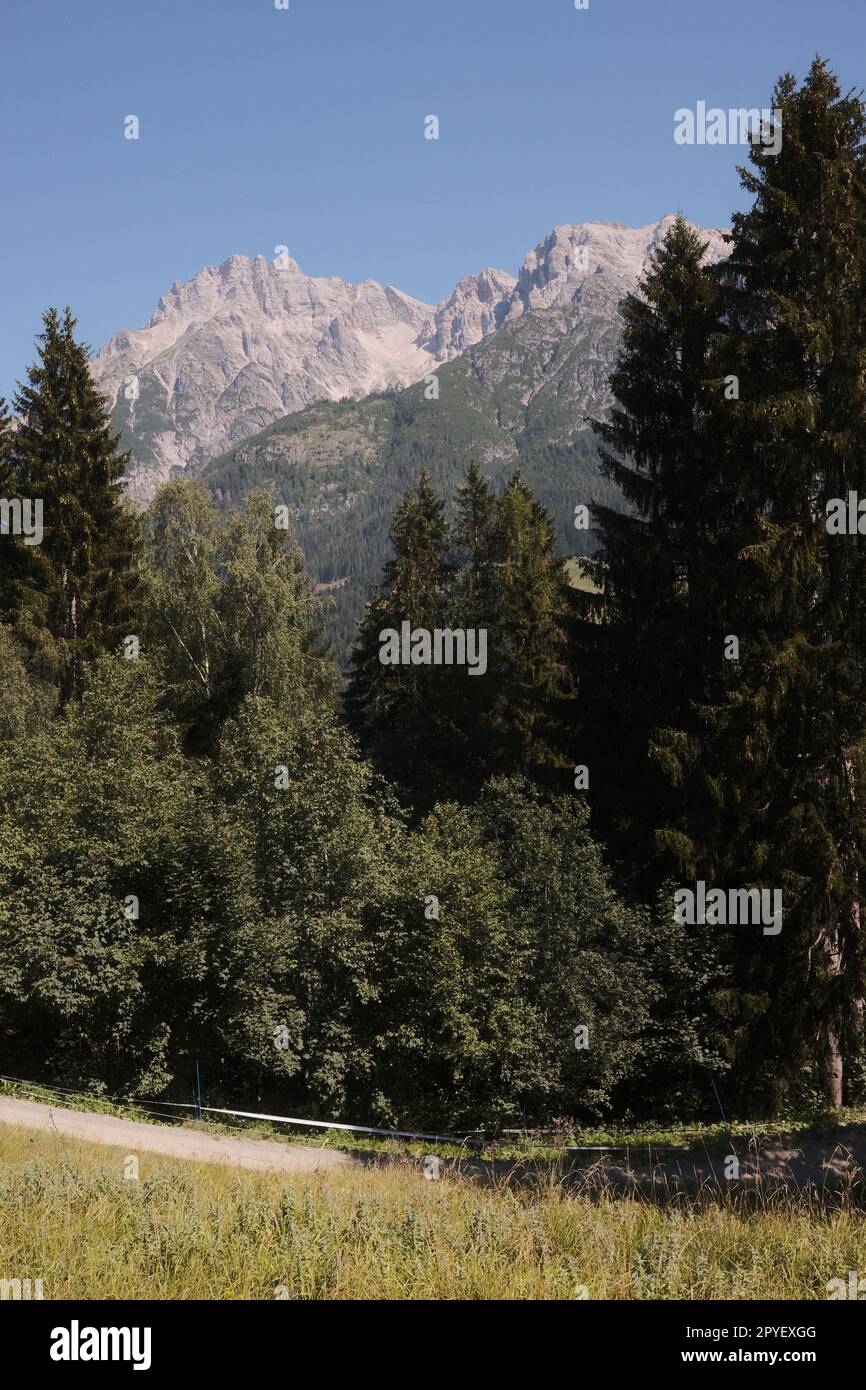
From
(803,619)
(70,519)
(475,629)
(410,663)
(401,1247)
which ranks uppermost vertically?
(70,519)

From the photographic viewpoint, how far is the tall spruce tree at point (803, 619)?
20.2m

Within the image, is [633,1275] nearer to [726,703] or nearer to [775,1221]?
[775,1221]

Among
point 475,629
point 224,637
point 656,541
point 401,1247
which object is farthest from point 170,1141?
point 475,629

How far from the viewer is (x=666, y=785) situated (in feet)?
77.9

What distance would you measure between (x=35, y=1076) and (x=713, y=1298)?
22002mm

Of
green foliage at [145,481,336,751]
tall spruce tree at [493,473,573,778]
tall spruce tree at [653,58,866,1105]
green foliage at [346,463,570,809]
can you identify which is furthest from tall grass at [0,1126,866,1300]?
green foliage at [145,481,336,751]

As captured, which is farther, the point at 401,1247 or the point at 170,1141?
the point at 170,1141

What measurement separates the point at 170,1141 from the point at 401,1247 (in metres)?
13.5

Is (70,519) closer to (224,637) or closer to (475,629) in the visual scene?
(224,637)

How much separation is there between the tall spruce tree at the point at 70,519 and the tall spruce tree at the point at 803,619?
2583 cm

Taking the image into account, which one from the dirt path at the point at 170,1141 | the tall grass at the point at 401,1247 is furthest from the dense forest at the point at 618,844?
the tall grass at the point at 401,1247

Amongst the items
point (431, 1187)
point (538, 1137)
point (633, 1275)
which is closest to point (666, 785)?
point (538, 1137)

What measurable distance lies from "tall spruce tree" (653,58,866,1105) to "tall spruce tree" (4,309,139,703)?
25830 mm

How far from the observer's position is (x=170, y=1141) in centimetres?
1838
